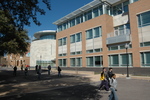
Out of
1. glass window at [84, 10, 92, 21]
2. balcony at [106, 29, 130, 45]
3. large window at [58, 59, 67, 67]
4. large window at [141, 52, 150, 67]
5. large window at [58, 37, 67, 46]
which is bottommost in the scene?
large window at [58, 59, 67, 67]

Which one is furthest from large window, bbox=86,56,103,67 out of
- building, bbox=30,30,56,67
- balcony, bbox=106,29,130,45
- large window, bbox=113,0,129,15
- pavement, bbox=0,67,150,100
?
building, bbox=30,30,56,67

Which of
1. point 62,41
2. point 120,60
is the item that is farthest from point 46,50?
point 120,60

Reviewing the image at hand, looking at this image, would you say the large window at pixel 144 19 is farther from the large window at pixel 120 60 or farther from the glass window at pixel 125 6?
the large window at pixel 120 60

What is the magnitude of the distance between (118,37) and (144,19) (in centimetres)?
505

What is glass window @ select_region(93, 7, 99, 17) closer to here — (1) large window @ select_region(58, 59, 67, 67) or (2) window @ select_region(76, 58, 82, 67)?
(2) window @ select_region(76, 58, 82, 67)

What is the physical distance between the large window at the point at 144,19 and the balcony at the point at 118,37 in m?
2.51

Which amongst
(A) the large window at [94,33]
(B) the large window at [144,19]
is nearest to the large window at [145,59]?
(B) the large window at [144,19]

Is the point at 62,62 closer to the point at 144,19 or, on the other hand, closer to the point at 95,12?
the point at 95,12

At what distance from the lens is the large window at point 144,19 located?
20.6 m

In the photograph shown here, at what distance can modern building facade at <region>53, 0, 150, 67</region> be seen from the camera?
69.4 feet

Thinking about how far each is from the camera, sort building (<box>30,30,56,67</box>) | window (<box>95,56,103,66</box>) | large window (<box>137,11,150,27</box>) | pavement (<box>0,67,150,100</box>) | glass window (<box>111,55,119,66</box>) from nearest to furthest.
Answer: pavement (<box>0,67,150,100</box>), large window (<box>137,11,150,27</box>), glass window (<box>111,55,119,66</box>), window (<box>95,56,103,66</box>), building (<box>30,30,56,67</box>)

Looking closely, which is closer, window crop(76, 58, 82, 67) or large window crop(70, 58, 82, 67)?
window crop(76, 58, 82, 67)

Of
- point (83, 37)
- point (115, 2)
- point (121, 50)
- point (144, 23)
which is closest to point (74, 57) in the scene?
point (83, 37)

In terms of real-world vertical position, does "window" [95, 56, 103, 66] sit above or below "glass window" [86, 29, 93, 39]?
below
